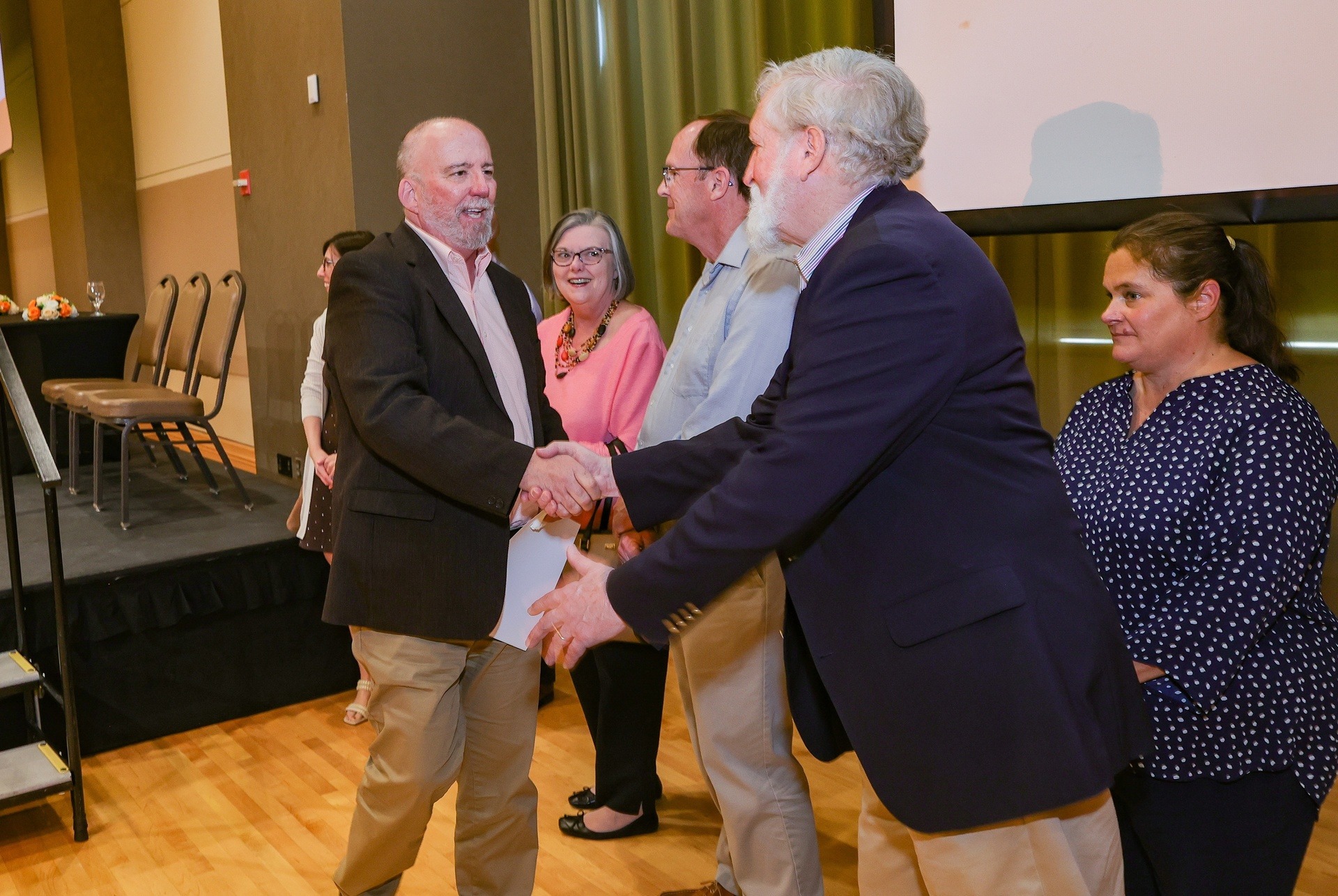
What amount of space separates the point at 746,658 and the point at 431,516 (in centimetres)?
67

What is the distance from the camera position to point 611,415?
109 inches

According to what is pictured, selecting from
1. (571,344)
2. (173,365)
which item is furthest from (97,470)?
(571,344)

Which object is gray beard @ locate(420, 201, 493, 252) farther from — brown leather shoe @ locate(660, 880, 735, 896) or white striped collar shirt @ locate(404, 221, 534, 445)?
brown leather shoe @ locate(660, 880, 735, 896)

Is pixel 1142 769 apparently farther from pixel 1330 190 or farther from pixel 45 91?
pixel 45 91

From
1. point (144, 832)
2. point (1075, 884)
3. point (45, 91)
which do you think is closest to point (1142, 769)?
point (1075, 884)

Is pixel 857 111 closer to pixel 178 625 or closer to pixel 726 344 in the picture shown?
pixel 726 344

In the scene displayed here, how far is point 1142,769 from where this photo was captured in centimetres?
178

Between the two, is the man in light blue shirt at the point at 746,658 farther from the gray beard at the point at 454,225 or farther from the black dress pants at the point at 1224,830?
the black dress pants at the point at 1224,830

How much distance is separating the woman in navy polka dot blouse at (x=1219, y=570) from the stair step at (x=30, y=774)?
8.23ft

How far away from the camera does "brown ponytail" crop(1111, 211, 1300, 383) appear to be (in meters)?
1.82

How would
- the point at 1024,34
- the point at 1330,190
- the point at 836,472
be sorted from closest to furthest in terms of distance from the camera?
the point at 836,472 < the point at 1330,190 < the point at 1024,34

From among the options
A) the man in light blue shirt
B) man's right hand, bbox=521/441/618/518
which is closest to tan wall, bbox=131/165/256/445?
the man in light blue shirt

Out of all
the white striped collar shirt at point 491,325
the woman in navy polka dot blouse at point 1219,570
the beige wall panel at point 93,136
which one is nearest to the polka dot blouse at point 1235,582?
the woman in navy polka dot blouse at point 1219,570

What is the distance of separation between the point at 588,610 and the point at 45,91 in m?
9.71
